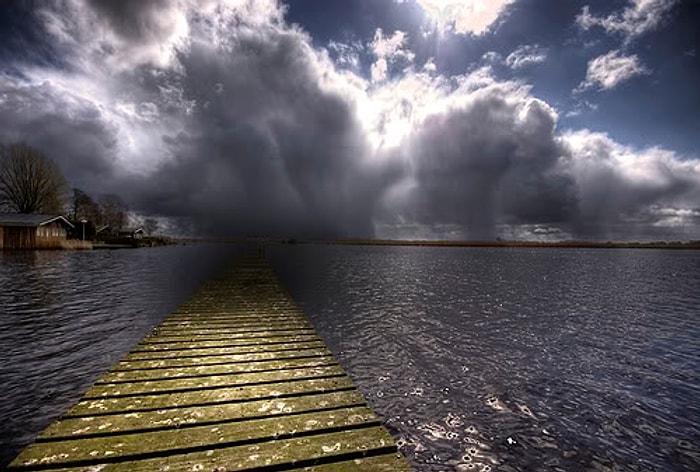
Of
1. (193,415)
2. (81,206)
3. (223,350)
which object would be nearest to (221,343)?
(223,350)

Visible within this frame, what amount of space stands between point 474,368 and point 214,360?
31.3ft

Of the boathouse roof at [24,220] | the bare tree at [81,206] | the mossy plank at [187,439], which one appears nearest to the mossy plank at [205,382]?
the mossy plank at [187,439]

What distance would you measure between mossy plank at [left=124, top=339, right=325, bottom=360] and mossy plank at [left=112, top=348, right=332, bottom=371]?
9.9 inches

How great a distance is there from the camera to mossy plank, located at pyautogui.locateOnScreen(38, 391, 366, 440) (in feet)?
16.1

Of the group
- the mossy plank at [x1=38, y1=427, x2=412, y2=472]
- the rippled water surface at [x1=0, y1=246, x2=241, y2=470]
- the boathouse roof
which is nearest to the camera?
the mossy plank at [x1=38, y1=427, x2=412, y2=472]

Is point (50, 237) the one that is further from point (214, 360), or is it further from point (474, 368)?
point (474, 368)

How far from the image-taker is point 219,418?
5379mm

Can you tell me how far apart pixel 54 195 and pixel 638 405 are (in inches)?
4264

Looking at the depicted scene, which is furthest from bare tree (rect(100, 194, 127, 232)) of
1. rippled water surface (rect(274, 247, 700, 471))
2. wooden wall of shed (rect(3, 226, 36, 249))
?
rippled water surface (rect(274, 247, 700, 471))

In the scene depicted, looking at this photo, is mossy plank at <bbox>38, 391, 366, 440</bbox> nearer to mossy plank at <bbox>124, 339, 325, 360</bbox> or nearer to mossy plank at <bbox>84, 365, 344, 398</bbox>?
mossy plank at <bbox>84, 365, 344, 398</bbox>

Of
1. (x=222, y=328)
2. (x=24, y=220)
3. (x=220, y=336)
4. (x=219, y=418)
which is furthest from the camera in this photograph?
(x=24, y=220)

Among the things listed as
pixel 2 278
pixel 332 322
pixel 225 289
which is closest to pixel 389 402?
pixel 332 322

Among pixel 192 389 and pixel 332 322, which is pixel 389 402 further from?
pixel 332 322

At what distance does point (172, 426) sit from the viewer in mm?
5129
